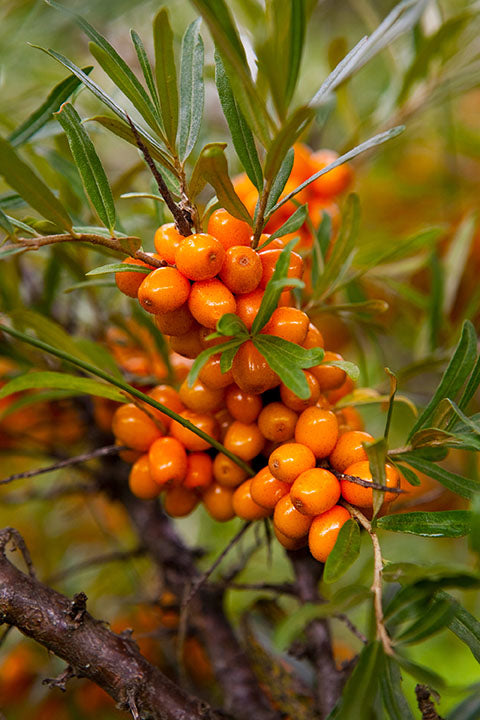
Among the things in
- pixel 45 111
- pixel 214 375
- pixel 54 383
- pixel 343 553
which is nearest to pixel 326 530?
pixel 343 553

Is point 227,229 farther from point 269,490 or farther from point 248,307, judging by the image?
point 269,490

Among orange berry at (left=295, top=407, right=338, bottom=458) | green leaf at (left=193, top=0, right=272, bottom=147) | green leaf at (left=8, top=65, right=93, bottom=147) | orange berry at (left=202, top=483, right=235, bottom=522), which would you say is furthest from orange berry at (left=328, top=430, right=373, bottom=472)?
green leaf at (left=8, top=65, right=93, bottom=147)

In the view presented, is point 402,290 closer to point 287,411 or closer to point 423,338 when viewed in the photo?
point 423,338

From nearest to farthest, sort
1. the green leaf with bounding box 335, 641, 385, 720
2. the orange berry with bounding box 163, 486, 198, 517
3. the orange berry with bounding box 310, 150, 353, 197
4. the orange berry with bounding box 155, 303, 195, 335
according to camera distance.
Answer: the green leaf with bounding box 335, 641, 385, 720
the orange berry with bounding box 155, 303, 195, 335
the orange berry with bounding box 163, 486, 198, 517
the orange berry with bounding box 310, 150, 353, 197

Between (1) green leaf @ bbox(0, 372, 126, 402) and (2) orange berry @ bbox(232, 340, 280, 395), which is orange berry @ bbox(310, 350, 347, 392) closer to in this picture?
(2) orange berry @ bbox(232, 340, 280, 395)

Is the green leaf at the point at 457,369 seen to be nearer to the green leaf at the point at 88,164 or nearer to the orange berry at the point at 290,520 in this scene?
the orange berry at the point at 290,520

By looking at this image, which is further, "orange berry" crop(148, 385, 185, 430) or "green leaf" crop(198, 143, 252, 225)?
"orange berry" crop(148, 385, 185, 430)

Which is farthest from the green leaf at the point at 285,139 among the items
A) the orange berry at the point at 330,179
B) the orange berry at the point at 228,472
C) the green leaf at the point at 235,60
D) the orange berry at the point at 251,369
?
the orange berry at the point at 330,179
